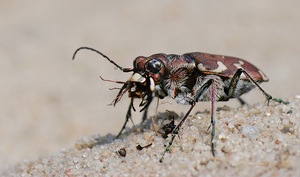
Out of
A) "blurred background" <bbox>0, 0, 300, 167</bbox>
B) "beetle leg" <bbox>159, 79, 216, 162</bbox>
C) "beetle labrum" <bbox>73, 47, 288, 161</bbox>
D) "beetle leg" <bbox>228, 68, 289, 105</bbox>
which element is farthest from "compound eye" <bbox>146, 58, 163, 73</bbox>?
"blurred background" <bbox>0, 0, 300, 167</bbox>

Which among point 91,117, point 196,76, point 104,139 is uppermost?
point 196,76

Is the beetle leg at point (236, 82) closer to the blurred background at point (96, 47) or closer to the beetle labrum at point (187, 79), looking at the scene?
the beetle labrum at point (187, 79)

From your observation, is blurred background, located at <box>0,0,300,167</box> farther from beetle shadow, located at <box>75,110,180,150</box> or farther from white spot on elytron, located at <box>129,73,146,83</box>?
white spot on elytron, located at <box>129,73,146,83</box>

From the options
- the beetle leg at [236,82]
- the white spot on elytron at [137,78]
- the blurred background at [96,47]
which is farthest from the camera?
the blurred background at [96,47]

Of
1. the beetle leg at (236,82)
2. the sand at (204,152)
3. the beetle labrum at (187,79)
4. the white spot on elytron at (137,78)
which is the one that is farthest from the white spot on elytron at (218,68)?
the white spot on elytron at (137,78)

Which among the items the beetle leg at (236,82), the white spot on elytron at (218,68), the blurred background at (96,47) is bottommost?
the blurred background at (96,47)

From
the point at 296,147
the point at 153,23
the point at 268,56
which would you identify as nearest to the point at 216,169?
the point at 296,147

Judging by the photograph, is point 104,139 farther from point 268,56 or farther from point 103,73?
point 268,56

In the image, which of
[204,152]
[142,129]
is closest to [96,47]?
[142,129]
